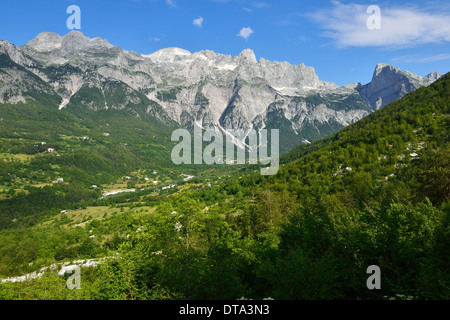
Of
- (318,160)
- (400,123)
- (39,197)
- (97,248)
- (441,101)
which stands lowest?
(97,248)

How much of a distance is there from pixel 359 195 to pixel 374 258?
3632 cm

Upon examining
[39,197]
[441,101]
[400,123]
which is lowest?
[39,197]

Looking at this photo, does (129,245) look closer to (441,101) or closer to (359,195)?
(359,195)

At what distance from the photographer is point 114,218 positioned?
12875 cm

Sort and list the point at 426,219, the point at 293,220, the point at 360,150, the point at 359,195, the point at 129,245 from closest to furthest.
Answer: the point at 426,219 < the point at 129,245 < the point at 293,220 < the point at 359,195 < the point at 360,150

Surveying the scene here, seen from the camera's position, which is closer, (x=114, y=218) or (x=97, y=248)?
(x=97, y=248)

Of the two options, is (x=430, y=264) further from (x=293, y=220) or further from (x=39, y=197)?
(x=39, y=197)

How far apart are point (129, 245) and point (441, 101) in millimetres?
101868

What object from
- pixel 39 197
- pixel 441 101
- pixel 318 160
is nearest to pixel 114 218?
pixel 39 197

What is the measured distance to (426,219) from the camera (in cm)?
1880

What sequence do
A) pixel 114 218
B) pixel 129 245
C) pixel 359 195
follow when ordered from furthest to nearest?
1. pixel 114 218
2. pixel 359 195
3. pixel 129 245
